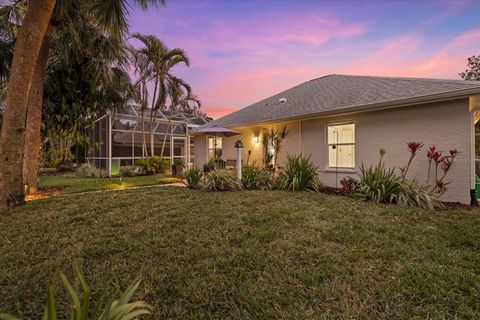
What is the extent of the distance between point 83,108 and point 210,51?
6825 millimetres

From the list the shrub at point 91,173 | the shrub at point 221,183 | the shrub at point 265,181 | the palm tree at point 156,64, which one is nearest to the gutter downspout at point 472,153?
the shrub at point 265,181

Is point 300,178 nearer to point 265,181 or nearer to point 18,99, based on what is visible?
point 265,181

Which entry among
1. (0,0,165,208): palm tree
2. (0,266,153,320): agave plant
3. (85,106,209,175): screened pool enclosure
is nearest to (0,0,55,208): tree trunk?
(0,0,165,208): palm tree

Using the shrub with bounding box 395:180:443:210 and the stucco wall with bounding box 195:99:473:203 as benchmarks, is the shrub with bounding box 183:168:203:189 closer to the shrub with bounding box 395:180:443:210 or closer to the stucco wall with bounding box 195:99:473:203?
the stucco wall with bounding box 195:99:473:203

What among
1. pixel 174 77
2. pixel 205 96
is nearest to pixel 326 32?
pixel 174 77

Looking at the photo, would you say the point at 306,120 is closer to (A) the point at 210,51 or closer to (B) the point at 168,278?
(A) the point at 210,51

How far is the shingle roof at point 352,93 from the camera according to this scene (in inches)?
248

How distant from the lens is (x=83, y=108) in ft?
32.5

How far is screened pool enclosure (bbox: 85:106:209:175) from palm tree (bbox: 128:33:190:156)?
4.54ft

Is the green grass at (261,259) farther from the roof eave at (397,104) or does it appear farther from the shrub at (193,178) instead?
the shrub at (193,178)

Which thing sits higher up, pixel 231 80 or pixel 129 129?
pixel 231 80

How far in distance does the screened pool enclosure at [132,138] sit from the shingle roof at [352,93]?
6.99 m

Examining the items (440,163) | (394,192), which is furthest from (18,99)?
(440,163)

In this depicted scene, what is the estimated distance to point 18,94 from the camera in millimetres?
5562
